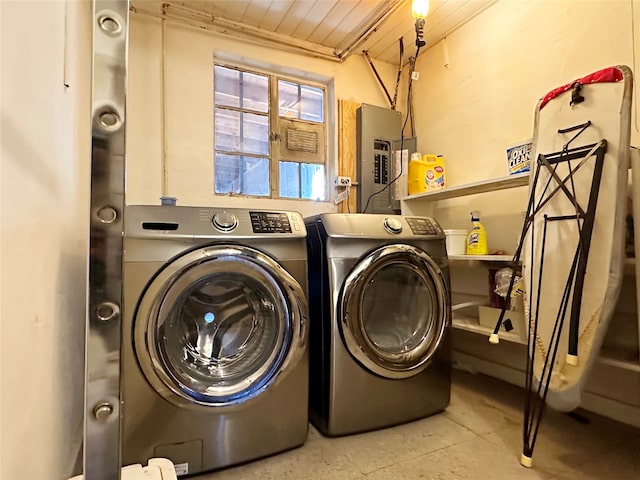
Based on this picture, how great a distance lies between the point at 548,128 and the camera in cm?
154

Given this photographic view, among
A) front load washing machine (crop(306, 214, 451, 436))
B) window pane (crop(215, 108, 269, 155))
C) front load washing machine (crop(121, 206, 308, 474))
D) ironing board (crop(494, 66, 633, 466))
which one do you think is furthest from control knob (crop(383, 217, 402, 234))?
window pane (crop(215, 108, 269, 155))

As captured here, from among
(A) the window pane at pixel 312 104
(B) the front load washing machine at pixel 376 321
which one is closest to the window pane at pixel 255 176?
(A) the window pane at pixel 312 104

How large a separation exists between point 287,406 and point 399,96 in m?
2.49

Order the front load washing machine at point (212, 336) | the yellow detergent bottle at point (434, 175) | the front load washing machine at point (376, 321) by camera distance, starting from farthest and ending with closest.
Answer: the yellow detergent bottle at point (434, 175) < the front load washing machine at point (376, 321) < the front load washing machine at point (212, 336)

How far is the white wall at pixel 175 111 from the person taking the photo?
2117 mm

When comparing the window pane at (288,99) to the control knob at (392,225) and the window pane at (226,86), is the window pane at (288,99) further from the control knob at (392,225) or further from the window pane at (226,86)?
the control knob at (392,225)

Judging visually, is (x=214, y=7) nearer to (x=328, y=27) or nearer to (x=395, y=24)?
(x=328, y=27)

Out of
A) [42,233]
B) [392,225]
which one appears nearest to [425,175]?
[392,225]

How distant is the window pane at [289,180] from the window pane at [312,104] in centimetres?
40

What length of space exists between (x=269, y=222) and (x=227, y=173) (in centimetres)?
117

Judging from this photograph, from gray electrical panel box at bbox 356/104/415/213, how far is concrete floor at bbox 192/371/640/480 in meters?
1.46

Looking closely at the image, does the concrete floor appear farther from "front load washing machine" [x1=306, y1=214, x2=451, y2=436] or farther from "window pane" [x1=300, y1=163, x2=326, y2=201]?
"window pane" [x1=300, y1=163, x2=326, y2=201]

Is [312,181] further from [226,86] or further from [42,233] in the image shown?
[42,233]

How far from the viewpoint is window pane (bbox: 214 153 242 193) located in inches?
94.2
